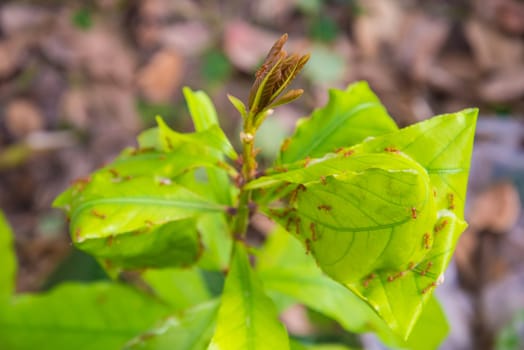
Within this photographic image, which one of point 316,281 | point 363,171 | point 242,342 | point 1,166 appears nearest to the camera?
point 363,171

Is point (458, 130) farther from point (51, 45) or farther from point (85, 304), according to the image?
point (51, 45)

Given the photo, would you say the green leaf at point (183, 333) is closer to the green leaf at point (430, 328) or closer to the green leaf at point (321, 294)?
the green leaf at point (321, 294)

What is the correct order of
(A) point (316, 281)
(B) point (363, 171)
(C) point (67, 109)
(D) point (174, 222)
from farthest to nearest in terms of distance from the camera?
(C) point (67, 109)
(A) point (316, 281)
(D) point (174, 222)
(B) point (363, 171)

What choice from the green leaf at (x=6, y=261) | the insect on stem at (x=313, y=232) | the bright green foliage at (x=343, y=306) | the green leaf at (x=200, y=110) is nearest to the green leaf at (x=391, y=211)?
the insect on stem at (x=313, y=232)

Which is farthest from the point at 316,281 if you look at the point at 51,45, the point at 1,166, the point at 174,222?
the point at 51,45

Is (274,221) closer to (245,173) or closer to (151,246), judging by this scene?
(245,173)

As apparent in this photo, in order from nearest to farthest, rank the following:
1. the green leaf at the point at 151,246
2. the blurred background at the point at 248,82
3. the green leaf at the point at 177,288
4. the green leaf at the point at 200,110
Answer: the green leaf at the point at 151,246 < the green leaf at the point at 200,110 < the green leaf at the point at 177,288 < the blurred background at the point at 248,82
